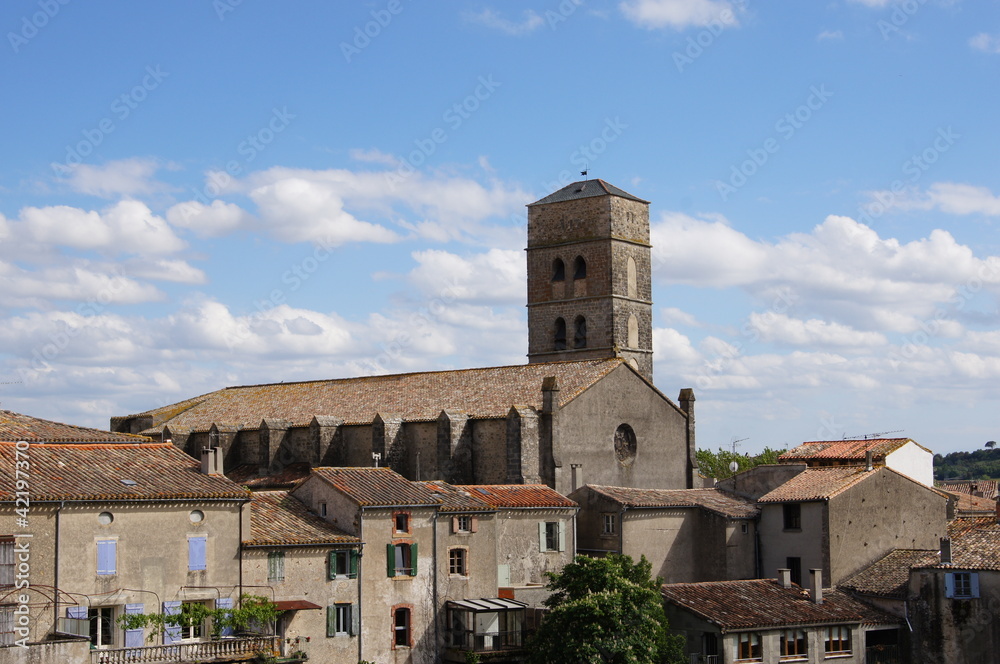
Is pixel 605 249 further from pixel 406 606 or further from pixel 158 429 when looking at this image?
pixel 406 606

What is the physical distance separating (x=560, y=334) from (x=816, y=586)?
3197 cm

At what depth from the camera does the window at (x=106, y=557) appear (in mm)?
40156

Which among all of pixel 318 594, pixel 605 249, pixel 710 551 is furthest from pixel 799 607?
pixel 605 249

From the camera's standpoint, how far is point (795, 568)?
56.4m

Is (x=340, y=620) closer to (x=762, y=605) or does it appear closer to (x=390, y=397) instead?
(x=762, y=605)

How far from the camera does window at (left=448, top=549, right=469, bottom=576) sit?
49.1 meters

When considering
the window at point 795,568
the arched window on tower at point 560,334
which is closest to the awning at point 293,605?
the window at point 795,568

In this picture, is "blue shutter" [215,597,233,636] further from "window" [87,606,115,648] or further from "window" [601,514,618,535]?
"window" [601,514,618,535]

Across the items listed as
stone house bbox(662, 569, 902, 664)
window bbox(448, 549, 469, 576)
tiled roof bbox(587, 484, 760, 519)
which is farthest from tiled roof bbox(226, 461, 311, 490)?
stone house bbox(662, 569, 902, 664)

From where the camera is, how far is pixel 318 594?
148 feet

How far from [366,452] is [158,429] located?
14240 millimetres

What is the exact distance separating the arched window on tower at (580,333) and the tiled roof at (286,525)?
3289 centimetres

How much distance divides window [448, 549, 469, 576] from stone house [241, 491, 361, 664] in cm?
415

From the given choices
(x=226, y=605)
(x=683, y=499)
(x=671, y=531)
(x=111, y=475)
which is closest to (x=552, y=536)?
(x=671, y=531)
